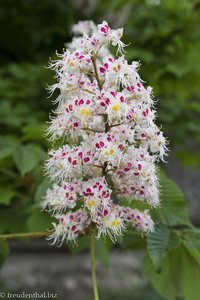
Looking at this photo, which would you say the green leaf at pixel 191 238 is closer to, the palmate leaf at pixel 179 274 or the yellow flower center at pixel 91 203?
the palmate leaf at pixel 179 274

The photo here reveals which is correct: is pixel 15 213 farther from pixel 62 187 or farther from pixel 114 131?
pixel 114 131

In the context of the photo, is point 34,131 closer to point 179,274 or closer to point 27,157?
point 27,157

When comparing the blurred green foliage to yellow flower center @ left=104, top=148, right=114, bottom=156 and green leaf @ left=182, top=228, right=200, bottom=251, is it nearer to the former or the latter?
green leaf @ left=182, top=228, right=200, bottom=251

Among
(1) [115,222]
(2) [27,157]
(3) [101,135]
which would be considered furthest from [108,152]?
(2) [27,157]

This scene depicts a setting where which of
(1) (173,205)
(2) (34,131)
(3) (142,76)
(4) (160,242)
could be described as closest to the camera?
(4) (160,242)

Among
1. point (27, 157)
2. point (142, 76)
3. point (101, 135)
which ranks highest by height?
point (142, 76)

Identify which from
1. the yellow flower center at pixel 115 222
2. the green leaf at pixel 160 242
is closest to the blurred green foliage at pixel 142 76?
the green leaf at pixel 160 242

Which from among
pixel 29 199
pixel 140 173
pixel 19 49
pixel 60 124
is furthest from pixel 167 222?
pixel 19 49
